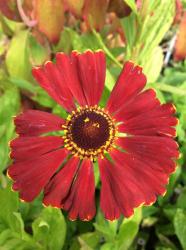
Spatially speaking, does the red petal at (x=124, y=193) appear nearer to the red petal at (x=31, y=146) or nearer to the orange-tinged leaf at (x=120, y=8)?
the red petal at (x=31, y=146)

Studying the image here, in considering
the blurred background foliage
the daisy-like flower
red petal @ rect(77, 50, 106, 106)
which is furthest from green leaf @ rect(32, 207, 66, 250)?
red petal @ rect(77, 50, 106, 106)

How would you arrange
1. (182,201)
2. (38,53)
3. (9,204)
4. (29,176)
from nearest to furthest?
1. (29,176)
2. (9,204)
3. (182,201)
4. (38,53)

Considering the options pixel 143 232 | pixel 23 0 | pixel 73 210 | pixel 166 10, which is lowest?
pixel 143 232

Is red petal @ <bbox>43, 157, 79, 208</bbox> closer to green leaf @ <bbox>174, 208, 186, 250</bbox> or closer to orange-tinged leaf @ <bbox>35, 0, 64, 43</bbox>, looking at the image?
green leaf @ <bbox>174, 208, 186, 250</bbox>

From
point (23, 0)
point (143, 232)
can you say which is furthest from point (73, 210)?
point (23, 0)

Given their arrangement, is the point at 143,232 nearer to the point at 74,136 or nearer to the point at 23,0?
the point at 74,136

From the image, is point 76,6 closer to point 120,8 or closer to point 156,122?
point 120,8

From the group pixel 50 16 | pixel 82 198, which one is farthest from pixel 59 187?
pixel 50 16
